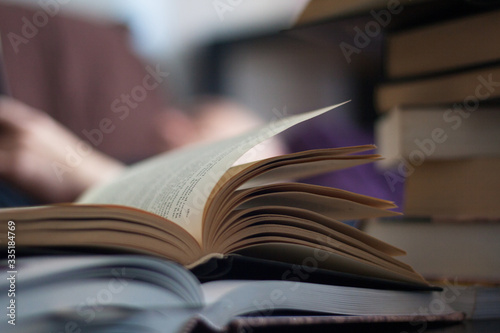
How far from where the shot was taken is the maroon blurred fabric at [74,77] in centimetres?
164

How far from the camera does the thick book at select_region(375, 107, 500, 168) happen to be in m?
0.47

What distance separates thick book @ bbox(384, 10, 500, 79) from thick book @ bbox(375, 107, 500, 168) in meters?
0.05

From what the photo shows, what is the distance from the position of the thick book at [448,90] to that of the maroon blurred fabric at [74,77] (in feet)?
3.79

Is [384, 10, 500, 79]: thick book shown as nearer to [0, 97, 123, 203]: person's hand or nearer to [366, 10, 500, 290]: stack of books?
[366, 10, 500, 290]: stack of books

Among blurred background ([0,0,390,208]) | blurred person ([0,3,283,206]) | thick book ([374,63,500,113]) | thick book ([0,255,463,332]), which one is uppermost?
blurred background ([0,0,390,208])

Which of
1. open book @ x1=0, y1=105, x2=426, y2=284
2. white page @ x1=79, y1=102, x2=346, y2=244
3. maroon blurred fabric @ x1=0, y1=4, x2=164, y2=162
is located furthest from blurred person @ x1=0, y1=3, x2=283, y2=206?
open book @ x1=0, y1=105, x2=426, y2=284

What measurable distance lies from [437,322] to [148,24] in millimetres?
2642

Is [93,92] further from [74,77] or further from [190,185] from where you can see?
[190,185]

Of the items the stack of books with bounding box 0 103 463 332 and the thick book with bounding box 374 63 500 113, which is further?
the thick book with bounding box 374 63 500 113

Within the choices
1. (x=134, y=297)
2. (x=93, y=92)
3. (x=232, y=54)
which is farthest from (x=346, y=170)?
(x=232, y=54)

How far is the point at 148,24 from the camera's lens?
271 centimetres

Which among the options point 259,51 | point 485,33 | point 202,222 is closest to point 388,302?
point 202,222

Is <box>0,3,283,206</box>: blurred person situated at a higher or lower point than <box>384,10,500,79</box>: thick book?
higher

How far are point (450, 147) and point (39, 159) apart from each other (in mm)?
631
